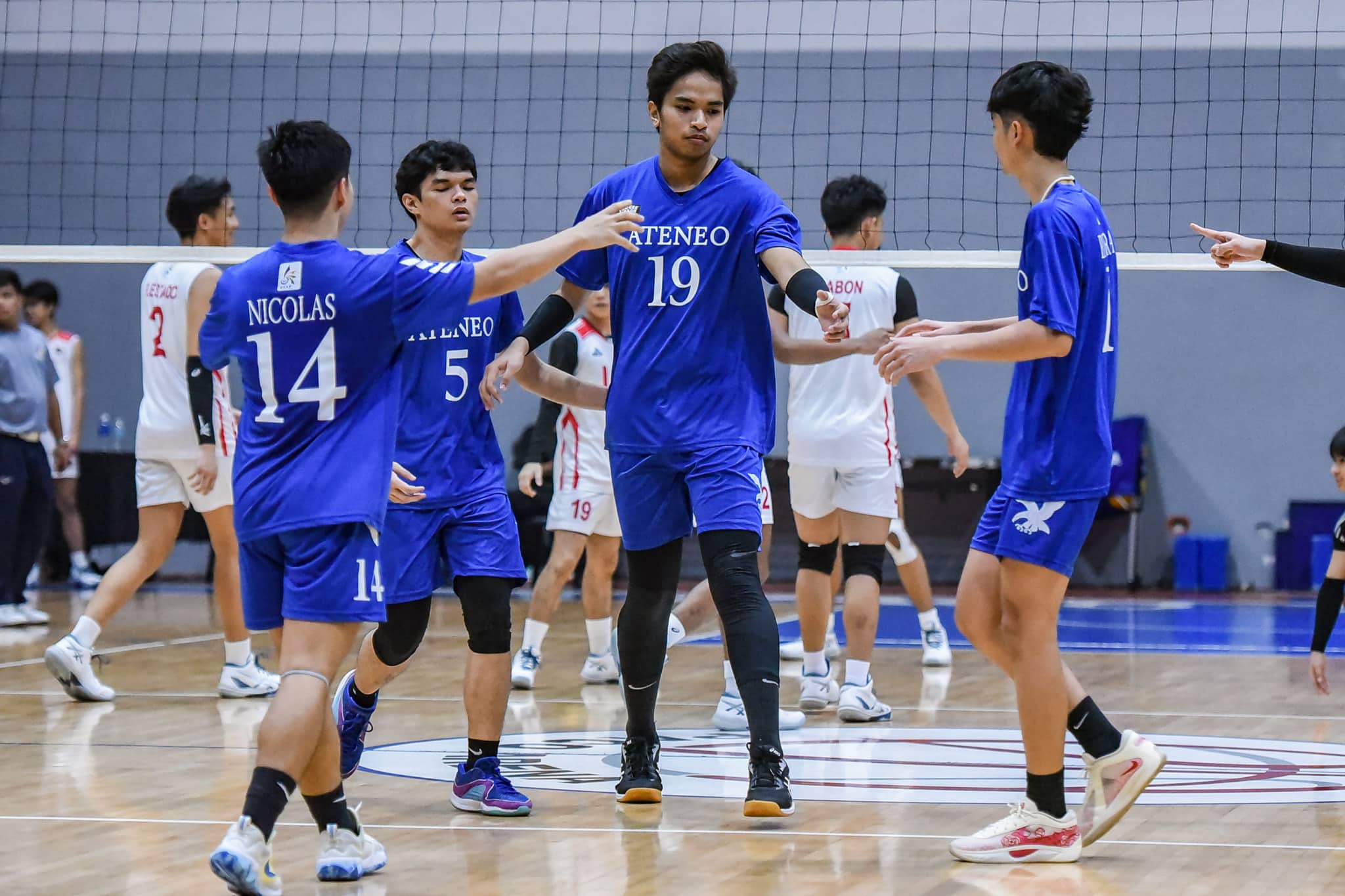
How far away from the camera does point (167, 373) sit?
7.47m

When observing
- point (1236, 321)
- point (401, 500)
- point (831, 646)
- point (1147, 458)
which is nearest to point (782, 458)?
point (1147, 458)

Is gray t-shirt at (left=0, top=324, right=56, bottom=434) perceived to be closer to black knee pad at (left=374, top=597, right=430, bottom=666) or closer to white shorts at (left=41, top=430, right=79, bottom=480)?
white shorts at (left=41, top=430, right=79, bottom=480)

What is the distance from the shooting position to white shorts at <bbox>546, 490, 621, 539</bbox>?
766cm

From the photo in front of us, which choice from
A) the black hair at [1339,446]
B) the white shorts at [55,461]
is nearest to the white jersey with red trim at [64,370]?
the white shorts at [55,461]

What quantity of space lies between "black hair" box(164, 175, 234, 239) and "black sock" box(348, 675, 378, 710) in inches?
114

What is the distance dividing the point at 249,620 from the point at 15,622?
281 inches

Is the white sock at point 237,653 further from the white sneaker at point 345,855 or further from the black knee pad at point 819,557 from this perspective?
the white sneaker at point 345,855

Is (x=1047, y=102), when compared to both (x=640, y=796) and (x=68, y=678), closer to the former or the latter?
(x=640, y=796)

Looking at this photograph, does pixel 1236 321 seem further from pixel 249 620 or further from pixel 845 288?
pixel 249 620

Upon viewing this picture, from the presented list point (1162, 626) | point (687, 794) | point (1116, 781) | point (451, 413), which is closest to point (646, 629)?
point (687, 794)

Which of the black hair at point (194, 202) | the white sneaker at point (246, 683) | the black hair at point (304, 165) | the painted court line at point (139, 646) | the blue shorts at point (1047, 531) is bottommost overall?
the painted court line at point (139, 646)

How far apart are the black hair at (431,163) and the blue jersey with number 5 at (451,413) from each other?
196 mm

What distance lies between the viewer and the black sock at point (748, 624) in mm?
4398

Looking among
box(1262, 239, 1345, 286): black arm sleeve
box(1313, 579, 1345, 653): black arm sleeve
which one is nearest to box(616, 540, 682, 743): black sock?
box(1262, 239, 1345, 286): black arm sleeve
